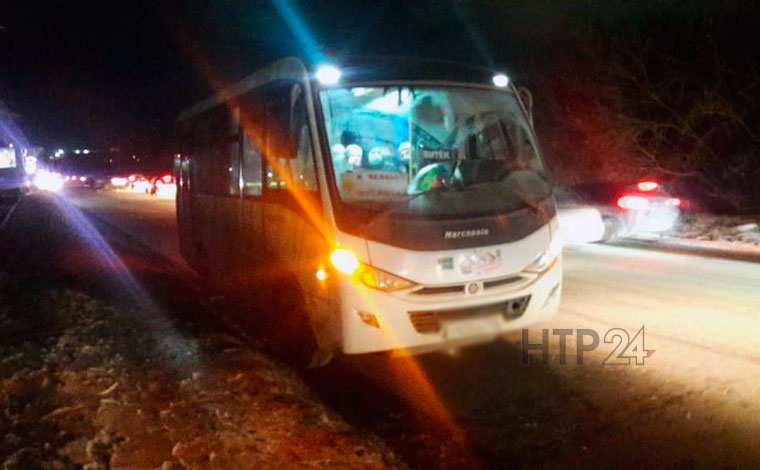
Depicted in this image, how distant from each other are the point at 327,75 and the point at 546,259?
2361mm

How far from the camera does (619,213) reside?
16109mm

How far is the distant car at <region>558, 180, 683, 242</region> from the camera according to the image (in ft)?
52.4

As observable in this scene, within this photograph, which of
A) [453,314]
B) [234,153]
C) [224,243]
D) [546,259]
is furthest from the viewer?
[224,243]

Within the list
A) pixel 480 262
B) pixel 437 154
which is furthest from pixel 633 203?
pixel 480 262

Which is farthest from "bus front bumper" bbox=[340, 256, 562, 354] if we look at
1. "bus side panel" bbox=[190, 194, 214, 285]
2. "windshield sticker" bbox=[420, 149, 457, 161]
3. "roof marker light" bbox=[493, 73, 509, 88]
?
"bus side panel" bbox=[190, 194, 214, 285]

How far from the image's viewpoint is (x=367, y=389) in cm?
614

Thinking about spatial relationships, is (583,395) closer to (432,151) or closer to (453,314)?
(453,314)

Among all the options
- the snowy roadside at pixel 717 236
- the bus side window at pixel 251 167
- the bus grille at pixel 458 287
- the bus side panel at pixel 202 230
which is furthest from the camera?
the snowy roadside at pixel 717 236

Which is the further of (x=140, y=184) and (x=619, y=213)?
(x=140, y=184)

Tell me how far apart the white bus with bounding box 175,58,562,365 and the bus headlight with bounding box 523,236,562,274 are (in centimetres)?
2

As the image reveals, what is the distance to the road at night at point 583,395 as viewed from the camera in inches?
187

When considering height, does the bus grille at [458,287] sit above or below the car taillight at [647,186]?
below

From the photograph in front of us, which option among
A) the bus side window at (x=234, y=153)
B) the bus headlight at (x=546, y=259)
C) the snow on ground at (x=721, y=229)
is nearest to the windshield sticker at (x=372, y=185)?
the bus headlight at (x=546, y=259)

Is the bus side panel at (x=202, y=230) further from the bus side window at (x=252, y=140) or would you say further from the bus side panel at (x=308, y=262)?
the bus side panel at (x=308, y=262)
